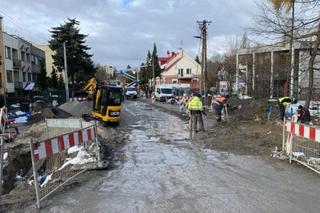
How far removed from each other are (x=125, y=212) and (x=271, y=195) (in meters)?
2.74

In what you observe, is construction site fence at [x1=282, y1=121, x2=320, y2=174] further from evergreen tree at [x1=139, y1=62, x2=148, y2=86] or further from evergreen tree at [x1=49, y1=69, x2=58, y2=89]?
evergreen tree at [x1=139, y1=62, x2=148, y2=86]

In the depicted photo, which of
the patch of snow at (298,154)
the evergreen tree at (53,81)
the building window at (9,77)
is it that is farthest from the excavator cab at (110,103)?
the evergreen tree at (53,81)

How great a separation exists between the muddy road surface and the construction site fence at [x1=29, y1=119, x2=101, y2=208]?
462mm

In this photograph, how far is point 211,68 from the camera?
7575 cm

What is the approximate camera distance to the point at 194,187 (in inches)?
326

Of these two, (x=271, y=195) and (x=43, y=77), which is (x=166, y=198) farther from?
(x=43, y=77)

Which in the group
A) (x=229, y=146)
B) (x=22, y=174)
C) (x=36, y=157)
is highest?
(x=36, y=157)

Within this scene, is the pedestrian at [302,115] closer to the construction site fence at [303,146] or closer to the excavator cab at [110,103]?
the construction site fence at [303,146]

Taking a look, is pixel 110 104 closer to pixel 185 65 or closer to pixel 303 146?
pixel 303 146

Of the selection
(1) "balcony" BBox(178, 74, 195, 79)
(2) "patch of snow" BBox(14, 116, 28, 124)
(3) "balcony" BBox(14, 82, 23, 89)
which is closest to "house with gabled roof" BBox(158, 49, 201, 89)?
(1) "balcony" BBox(178, 74, 195, 79)

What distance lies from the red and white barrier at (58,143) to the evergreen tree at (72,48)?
175ft

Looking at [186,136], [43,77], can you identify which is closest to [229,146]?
[186,136]

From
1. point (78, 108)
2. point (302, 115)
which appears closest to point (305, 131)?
point (302, 115)

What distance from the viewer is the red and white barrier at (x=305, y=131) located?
9.53 metres
